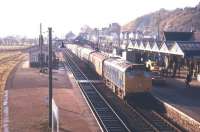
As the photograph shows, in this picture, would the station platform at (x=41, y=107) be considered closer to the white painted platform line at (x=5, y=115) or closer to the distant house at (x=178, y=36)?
the white painted platform line at (x=5, y=115)

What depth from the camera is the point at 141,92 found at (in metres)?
32.1

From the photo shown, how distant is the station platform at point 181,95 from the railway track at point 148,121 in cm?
163

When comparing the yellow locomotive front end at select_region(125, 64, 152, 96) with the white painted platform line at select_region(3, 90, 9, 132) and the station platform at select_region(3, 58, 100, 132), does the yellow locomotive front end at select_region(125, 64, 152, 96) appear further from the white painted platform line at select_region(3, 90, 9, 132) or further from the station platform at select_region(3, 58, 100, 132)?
the white painted platform line at select_region(3, 90, 9, 132)

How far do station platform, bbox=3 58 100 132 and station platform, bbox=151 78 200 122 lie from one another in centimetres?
600

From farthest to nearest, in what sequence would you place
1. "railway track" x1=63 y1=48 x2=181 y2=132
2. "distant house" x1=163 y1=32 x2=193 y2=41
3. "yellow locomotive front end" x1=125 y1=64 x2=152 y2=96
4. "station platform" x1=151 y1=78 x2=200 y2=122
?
1. "distant house" x1=163 y1=32 x2=193 y2=41
2. "yellow locomotive front end" x1=125 y1=64 x2=152 y2=96
3. "station platform" x1=151 y1=78 x2=200 y2=122
4. "railway track" x1=63 y1=48 x2=181 y2=132

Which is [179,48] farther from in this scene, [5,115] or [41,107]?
[5,115]

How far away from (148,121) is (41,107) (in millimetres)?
8077

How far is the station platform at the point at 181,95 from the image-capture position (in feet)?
95.6

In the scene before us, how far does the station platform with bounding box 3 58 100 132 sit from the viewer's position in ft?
81.5

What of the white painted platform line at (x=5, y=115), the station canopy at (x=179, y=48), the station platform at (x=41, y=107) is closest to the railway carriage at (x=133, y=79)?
the station platform at (x=41, y=107)

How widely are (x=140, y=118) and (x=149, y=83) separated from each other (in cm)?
465

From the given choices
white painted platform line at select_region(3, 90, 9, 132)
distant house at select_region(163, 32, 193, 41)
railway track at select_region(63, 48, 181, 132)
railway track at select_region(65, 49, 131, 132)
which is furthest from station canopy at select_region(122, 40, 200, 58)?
white painted platform line at select_region(3, 90, 9, 132)

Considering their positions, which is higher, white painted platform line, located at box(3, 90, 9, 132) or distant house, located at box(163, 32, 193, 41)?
distant house, located at box(163, 32, 193, 41)

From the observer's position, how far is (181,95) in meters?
36.0
